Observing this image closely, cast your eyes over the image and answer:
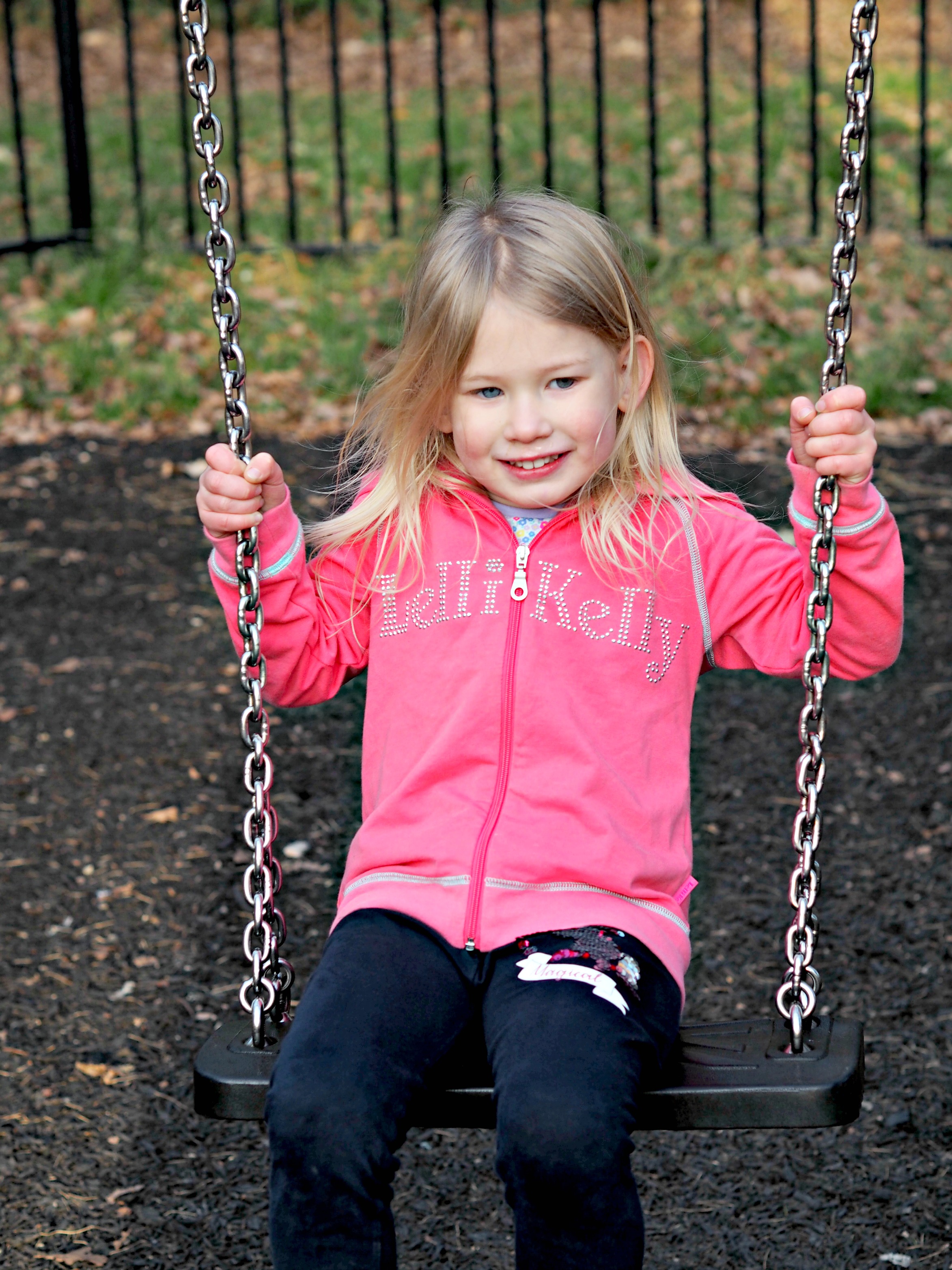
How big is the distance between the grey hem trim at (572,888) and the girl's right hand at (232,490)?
605mm

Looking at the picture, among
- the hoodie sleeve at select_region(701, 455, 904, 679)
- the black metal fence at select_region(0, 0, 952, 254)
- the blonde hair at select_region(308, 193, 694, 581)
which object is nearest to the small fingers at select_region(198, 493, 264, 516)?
the blonde hair at select_region(308, 193, 694, 581)

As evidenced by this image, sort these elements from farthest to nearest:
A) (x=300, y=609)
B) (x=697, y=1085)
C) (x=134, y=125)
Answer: (x=134, y=125)
(x=300, y=609)
(x=697, y=1085)

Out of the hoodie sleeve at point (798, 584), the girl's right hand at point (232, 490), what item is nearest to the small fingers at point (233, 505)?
the girl's right hand at point (232, 490)

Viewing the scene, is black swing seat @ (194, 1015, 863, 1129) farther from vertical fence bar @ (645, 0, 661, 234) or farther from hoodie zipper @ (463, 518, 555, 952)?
vertical fence bar @ (645, 0, 661, 234)

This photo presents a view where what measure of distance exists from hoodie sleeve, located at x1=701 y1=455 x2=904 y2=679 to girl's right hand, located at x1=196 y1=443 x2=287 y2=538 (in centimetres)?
66

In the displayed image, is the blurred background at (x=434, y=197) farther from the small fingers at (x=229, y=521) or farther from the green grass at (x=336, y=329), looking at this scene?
the small fingers at (x=229, y=521)

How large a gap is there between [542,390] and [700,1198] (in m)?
1.41

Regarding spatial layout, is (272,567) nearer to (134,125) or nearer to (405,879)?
(405,879)

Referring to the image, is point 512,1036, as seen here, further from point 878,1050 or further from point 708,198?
point 708,198

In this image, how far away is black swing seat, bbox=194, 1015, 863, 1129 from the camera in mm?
1814

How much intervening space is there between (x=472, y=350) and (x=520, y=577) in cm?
34

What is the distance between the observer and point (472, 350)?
2.17 m

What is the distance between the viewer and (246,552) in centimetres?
207

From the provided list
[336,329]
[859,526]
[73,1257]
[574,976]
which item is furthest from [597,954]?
[336,329]
